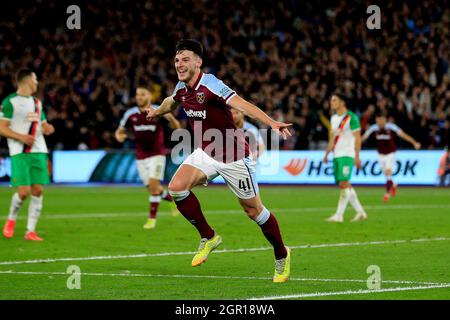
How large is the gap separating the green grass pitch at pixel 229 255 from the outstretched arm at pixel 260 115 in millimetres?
1564

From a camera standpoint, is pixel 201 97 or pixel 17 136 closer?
pixel 201 97

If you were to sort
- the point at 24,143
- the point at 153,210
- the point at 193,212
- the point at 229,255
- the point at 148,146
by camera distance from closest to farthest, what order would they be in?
the point at 193,212 < the point at 229,255 < the point at 24,143 < the point at 153,210 < the point at 148,146

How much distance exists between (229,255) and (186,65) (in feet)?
11.3

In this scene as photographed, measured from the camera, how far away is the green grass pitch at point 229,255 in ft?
30.6

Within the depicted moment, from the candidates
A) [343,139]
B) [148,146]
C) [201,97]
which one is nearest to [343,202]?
[343,139]

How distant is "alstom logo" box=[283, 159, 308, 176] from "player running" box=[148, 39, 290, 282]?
21448 mm

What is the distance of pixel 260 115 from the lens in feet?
31.2

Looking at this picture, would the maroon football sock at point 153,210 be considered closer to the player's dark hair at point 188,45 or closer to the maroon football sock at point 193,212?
the maroon football sock at point 193,212

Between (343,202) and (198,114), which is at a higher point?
(198,114)

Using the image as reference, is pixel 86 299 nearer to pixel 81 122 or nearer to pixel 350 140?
pixel 350 140

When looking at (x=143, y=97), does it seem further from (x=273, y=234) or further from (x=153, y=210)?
(x=273, y=234)

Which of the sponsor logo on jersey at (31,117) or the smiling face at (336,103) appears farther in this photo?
the smiling face at (336,103)

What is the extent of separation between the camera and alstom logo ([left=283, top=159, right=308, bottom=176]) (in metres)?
31.8

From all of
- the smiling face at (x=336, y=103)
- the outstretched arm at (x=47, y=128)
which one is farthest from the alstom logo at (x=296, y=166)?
the outstretched arm at (x=47, y=128)
